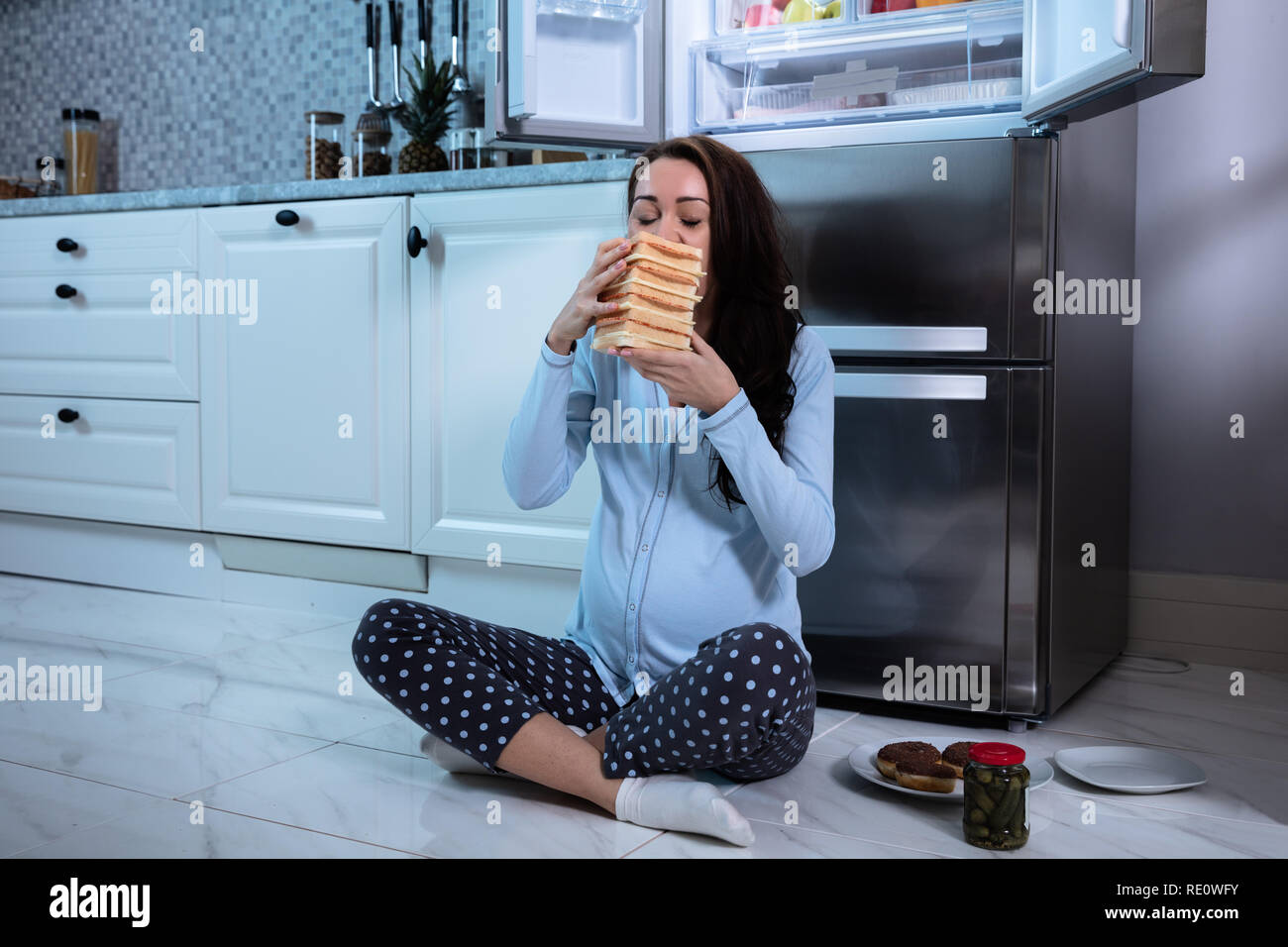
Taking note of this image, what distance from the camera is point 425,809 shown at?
1.31 m

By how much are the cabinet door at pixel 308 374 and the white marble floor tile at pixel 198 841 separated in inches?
37.4

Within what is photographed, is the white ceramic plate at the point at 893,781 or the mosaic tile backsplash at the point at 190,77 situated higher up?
the mosaic tile backsplash at the point at 190,77

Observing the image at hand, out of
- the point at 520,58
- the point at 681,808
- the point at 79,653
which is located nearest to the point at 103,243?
the point at 79,653

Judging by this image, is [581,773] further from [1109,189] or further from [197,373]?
[197,373]

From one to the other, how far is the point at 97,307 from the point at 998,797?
2.14 metres

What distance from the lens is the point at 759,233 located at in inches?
55.8

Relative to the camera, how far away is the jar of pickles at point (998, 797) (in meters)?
1.21

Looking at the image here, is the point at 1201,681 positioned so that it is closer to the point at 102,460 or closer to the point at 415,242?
the point at 415,242

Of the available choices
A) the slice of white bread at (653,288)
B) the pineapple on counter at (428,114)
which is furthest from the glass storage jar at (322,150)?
the slice of white bread at (653,288)

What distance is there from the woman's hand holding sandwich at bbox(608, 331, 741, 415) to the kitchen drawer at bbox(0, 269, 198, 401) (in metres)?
1.48

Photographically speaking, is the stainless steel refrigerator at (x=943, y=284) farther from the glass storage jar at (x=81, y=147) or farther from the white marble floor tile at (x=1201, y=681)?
the glass storage jar at (x=81, y=147)

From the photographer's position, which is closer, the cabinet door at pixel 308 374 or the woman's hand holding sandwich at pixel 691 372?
the woman's hand holding sandwich at pixel 691 372

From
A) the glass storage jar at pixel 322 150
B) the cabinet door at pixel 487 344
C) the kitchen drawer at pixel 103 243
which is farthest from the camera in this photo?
the glass storage jar at pixel 322 150
